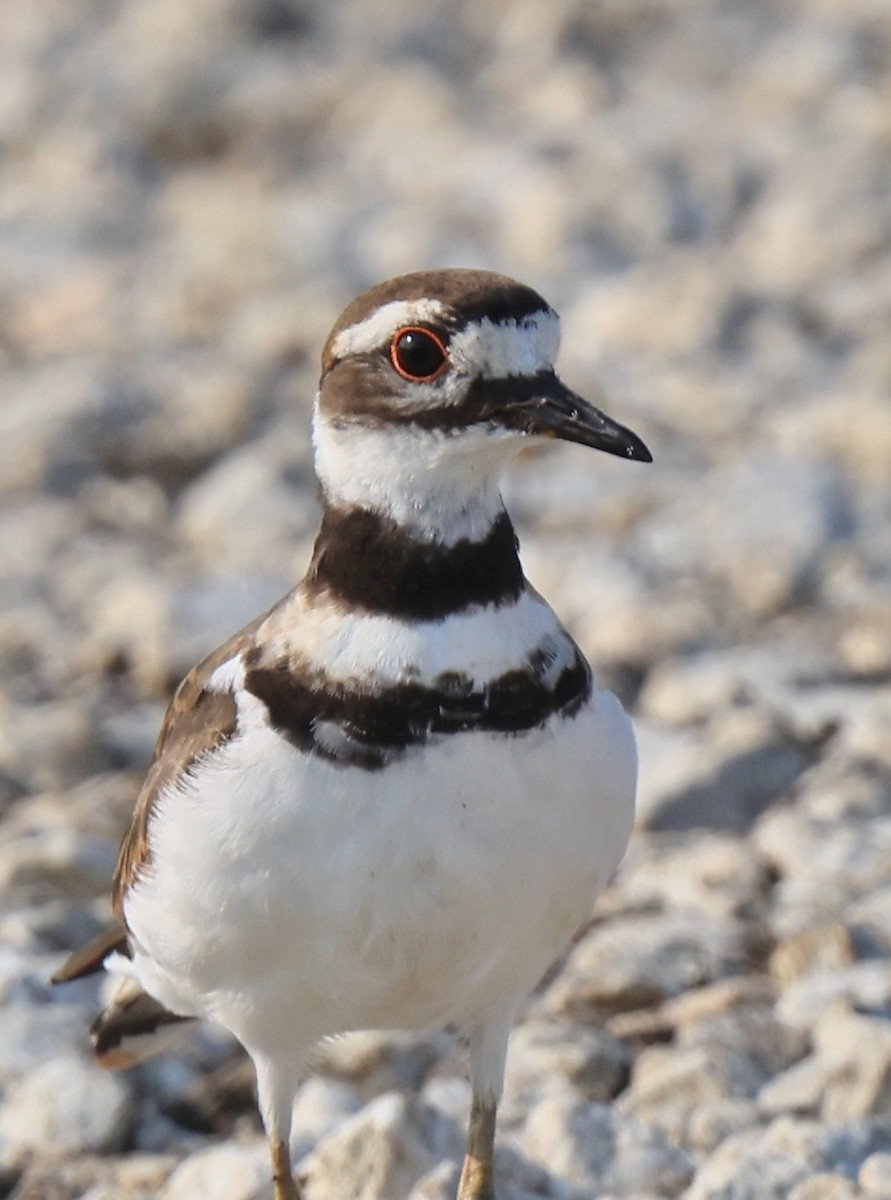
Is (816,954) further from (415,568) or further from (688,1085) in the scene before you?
(415,568)

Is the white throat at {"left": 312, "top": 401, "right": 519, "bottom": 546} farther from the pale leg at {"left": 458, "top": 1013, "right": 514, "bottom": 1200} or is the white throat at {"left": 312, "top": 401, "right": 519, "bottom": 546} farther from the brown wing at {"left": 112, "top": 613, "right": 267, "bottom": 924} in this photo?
the pale leg at {"left": 458, "top": 1013, "right": 514, "bottom": 1200}

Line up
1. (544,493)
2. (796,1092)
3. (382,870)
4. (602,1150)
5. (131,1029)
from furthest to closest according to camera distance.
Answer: (544,493) → (131,1029) → (796,1092) → (602,1150) → (382,870)

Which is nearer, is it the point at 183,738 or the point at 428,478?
the point at 428,478

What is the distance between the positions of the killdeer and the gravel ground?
742mm

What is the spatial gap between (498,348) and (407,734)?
81 cm

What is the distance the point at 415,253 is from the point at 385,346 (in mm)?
6230

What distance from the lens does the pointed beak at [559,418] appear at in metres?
4.04

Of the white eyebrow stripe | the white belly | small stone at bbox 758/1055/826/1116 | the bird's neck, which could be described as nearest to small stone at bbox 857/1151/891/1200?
small stone at bbox 758/1055/826/1116

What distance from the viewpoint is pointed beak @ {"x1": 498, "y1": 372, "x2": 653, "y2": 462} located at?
13.3 feet

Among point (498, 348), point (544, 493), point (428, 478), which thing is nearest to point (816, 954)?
point (428, 478)

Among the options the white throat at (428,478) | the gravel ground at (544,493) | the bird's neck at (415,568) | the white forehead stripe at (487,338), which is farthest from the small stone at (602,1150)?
the white forehead stripe at (487,338)

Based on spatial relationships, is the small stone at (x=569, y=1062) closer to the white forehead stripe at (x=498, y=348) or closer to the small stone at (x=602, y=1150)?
the small stone at (x=602, y=1150)

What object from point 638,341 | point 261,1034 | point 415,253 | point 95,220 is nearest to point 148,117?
point 95,220

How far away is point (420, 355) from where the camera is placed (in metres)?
4.07
